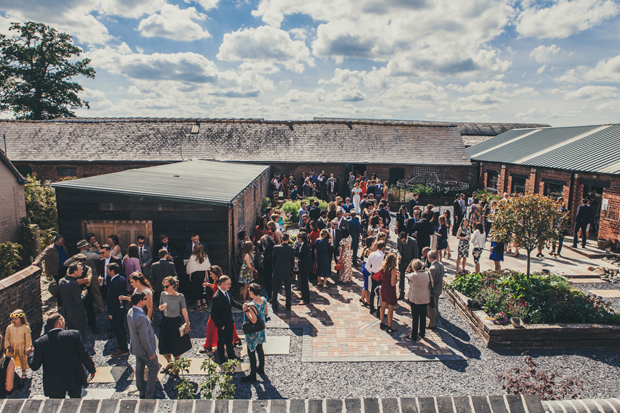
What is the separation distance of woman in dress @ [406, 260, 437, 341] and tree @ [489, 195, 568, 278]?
2955mm

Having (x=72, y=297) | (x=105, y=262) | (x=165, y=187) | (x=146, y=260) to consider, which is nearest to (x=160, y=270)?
(x=146, y=260)

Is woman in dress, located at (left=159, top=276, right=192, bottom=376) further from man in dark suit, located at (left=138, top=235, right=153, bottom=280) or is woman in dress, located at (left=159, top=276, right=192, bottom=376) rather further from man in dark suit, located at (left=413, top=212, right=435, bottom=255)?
man in dark suit, located at (left=413, top=212, right=435, bottom=255)

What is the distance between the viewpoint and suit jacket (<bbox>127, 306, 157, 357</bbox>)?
5.11 metres

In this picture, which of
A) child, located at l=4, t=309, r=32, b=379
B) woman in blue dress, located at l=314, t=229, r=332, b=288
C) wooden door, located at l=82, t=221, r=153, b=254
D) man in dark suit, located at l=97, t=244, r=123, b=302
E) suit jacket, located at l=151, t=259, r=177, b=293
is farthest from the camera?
woman in blue dress, located at l=314, t=229, r=332, b=288

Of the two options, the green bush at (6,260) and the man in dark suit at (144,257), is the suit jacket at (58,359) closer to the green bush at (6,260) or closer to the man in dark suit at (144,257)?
the man in dark suit at (144,257)

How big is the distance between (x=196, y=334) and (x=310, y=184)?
1489cm

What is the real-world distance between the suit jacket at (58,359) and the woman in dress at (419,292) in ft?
17.4

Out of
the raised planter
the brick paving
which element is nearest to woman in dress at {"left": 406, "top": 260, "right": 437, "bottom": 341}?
the brick paving

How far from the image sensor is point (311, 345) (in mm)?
7012

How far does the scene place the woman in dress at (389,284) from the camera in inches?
282

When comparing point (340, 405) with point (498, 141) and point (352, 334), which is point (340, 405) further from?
point (498, 141)

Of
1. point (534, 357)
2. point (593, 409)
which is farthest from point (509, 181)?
point (593, 409)

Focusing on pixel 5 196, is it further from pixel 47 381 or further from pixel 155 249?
pixel 47 381

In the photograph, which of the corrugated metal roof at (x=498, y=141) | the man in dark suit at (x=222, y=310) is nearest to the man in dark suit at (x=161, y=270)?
the man in dark suit at (x=222, y=310)
